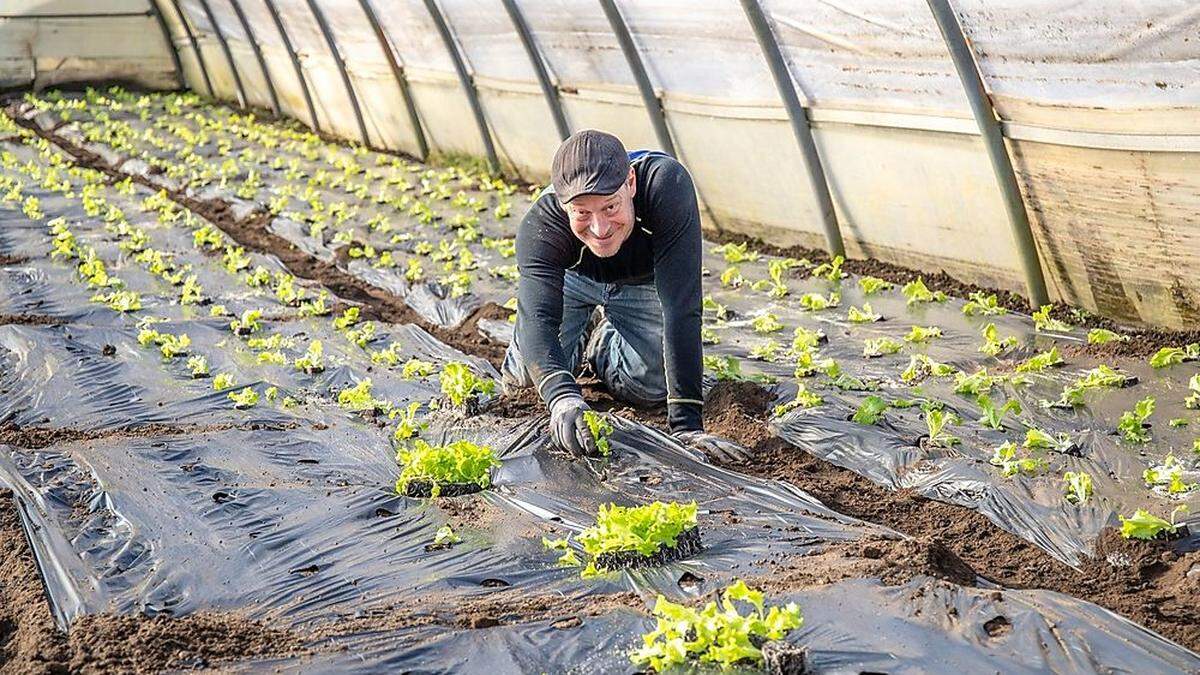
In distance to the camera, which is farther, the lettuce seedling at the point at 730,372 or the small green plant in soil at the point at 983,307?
the small green plant in soil at the point at 983,307

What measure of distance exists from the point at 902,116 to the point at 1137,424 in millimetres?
3349

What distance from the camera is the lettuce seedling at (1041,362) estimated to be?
6008 millimetres

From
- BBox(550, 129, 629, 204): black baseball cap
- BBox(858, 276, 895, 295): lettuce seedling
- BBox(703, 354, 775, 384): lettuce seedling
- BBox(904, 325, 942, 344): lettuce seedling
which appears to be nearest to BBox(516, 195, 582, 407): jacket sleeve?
BBox(550, 129, 629, 204): black baseball cap

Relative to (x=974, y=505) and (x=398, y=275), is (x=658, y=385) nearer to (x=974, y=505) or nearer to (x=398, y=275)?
(x=974, y=505)

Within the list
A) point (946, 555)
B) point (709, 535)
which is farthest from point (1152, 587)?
point (709, 535)

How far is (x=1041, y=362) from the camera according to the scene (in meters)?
6.02

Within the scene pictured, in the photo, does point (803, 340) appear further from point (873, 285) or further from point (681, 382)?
point (681, 382)

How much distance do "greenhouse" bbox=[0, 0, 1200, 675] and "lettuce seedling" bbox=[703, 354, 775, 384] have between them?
2 cm

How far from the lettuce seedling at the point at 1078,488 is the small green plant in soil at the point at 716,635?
169 cm

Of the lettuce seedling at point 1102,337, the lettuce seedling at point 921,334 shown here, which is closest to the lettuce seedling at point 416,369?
the lettuce seedling at point 921,334

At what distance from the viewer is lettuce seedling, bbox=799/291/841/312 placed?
25.0 ft

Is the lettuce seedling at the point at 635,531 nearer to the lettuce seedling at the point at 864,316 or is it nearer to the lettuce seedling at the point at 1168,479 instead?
the lettuce seedling at the point at 1168,479

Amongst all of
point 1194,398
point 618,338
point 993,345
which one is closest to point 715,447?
point 618,338

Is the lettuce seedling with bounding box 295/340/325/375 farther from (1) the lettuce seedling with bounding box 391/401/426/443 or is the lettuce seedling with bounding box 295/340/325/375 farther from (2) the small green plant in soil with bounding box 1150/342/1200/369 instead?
(2) the small green plant in soil with bounding box 1150/342/1200/369
